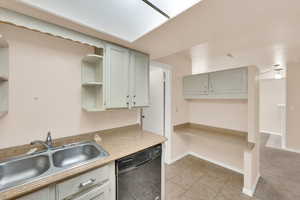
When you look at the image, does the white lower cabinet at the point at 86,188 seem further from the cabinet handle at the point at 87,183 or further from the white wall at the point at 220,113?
the white wall at the point at 220,113

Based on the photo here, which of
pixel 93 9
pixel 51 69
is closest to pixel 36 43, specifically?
pixel 51 69

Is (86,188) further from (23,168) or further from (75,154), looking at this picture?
(23,168)

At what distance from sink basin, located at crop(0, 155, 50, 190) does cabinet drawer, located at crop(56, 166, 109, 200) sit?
0.93ft

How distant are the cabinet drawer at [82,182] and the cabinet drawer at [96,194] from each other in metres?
0.03

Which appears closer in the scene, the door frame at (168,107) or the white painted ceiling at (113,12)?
the white painted ceiling at (113,12)

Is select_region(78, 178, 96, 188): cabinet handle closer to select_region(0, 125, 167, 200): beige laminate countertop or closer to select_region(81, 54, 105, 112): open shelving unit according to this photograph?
select_region(0, 125, 167, 200): beige laminate countertop

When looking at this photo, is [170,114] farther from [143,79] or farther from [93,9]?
[93,9]

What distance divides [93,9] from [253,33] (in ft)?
6.24

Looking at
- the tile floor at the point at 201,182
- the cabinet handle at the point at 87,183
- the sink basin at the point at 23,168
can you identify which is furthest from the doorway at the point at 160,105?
the sink basin at the point at 23,168

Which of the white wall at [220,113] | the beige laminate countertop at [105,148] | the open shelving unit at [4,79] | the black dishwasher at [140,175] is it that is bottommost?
the black dishwasher at [140,175]

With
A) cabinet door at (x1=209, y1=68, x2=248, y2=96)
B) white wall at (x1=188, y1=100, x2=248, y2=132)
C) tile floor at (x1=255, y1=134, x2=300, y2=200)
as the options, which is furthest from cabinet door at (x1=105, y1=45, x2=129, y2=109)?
tile floor at (x1=255, y1=134, x2=300, y2=200)

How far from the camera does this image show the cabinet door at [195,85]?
2681mm

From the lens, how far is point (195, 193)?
1896 millimetres

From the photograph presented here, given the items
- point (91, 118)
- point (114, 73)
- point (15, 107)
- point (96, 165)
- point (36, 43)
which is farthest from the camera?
point (91, 118)
